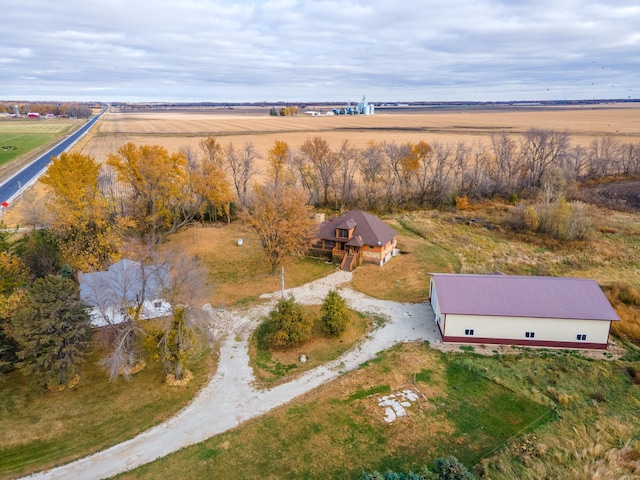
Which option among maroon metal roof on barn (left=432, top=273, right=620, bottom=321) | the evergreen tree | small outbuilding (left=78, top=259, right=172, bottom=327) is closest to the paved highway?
small outbuilding (left=78, top=259, right=172, bottom=327)

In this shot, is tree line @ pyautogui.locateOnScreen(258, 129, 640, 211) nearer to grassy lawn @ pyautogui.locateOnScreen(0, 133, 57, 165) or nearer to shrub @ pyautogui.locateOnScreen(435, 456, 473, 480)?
shrub @ pyautogui.locateOnScreen(435, 456, 473, 480)

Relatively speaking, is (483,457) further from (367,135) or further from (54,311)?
(367,135)

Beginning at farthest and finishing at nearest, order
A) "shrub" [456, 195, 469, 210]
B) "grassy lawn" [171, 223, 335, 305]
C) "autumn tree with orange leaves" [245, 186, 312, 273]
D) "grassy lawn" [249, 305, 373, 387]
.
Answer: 1. "shrub" [456, 195, 469, 210]
2. "autumn tree with orange leaves" [245, 186, 312, 273]
3. "grassy lawn" [171, 223, 335, 305]
4. "grassy lawn" [249, 305, 373, 387]

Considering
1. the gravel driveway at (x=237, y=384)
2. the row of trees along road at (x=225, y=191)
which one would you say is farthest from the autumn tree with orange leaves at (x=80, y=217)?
the gravel driveway at (x=237, y=384)

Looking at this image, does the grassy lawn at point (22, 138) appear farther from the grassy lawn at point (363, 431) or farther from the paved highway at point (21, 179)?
the grassy lawn at point (363, 431)

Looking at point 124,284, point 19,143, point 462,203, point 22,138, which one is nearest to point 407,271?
point 124,284
